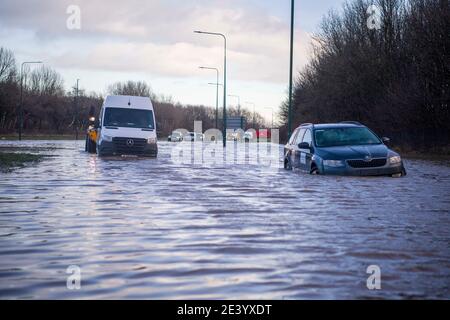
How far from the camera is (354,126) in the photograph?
19.3 m

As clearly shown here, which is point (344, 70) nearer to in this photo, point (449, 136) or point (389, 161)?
point (449, 136)

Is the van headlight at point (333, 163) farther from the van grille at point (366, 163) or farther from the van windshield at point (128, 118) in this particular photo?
the van windshield at point (128, 118)

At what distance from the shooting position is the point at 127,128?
2928 cm

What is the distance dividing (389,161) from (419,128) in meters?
27.8

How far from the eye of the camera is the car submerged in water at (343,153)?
17156mm

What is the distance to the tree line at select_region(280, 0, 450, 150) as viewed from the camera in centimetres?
4041

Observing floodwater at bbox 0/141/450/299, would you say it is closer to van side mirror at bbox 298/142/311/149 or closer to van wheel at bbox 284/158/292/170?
van side mirror at bbox 298/142/311/149

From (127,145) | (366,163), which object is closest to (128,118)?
(127,145)

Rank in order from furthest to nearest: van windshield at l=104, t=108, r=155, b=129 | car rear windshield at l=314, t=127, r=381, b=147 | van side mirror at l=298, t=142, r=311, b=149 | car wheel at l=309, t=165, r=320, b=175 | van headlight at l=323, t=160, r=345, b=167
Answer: van windshield at l=104, t=108, r=155, b=129 → van side mirror at l=298, t=142, r=311, b=149 → car rear windshield at l=314, t=127, r=381, b=147 → car wheel at l=309, t=165, r=320, b=175 → van headlight at l=323, t=160, r=345, b=167

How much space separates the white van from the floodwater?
1486 cm

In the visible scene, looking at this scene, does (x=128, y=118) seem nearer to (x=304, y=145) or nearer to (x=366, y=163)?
(x=304, y=145)

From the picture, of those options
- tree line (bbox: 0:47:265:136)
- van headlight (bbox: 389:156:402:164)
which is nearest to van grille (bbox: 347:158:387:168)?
van headlight (bbox: 389:156:402:164)

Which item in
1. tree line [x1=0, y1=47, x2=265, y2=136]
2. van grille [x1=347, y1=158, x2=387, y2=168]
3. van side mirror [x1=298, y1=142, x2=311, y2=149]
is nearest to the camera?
van grille [x1=347, y1=158, x2=387, y2=168]
